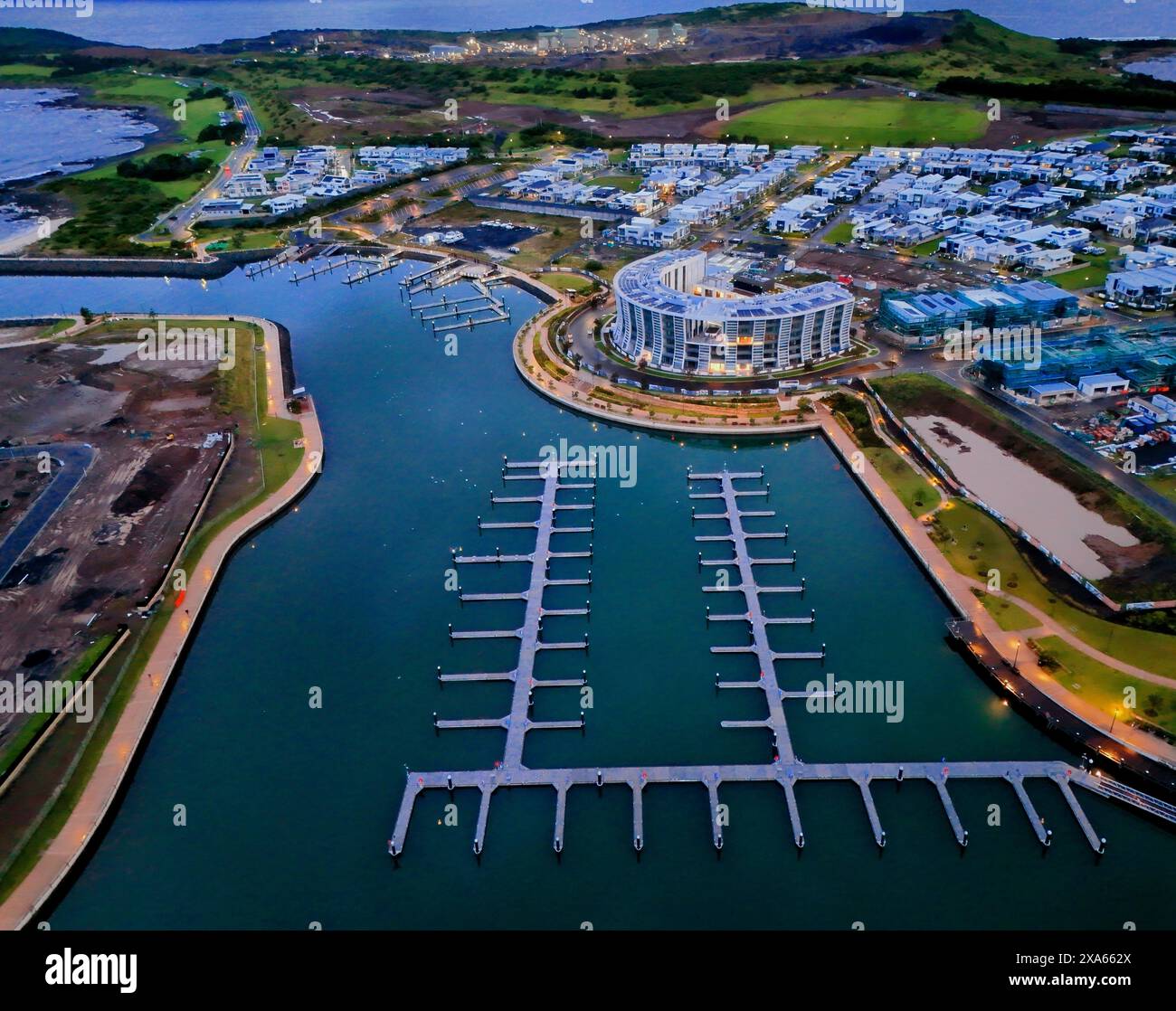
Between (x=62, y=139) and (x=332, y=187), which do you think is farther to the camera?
(x=62, y=139)

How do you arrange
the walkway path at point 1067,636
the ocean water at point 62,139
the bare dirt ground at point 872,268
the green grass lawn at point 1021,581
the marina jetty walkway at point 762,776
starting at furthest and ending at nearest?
1. the ocean water at point 62,139
2. the bare dirt ground at point 872,268
3. the green grass lawn at point 1021,581
4. the walkway path at point 1067,636
5. the marina jetty walkway at point 762,776

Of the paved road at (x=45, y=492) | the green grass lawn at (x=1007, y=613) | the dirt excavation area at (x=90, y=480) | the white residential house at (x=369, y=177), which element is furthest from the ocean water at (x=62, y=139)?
the green grass lawn at (x=1007, y=613)

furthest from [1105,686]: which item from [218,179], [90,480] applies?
[218,179]

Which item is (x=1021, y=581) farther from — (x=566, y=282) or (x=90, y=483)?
(x=566, y=282)

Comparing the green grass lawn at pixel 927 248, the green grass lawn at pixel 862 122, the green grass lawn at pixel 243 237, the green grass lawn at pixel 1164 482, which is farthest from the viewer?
the green grass lawn at pixel 862 122

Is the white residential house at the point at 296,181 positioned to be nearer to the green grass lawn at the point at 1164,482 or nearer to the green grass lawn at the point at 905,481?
the green grass lawn at the point at 905,481

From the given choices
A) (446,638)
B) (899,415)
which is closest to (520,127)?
(899,415)
